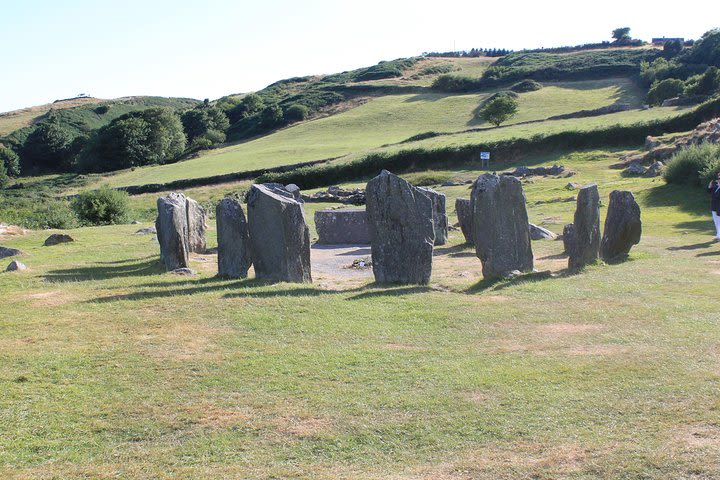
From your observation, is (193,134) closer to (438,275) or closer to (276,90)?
(276,90)

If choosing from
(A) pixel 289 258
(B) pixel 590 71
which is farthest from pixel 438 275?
(B) pixel 590 71

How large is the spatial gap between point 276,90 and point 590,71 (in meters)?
64.9

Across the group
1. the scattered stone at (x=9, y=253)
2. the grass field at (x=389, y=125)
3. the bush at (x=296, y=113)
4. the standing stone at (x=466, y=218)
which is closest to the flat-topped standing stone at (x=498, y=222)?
the standing stone at (x=466, y=218)

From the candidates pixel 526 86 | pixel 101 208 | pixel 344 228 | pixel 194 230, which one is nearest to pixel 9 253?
pixel 194 230

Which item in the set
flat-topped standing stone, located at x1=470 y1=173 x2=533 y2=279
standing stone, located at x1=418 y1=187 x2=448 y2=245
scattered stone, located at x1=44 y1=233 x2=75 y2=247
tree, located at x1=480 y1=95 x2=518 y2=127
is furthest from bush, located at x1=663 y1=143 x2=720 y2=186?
tree, located at x1=480 y1=95 x2=518 y2=127

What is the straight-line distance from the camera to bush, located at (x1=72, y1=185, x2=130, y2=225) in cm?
3878

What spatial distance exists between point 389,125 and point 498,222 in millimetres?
77801

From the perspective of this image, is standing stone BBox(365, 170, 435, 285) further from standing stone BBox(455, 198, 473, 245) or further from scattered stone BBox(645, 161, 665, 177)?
scattered stone BBox(645, 161, 665, 177)

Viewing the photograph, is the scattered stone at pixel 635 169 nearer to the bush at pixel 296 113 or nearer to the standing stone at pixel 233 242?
the standing stone at pixel 233 242

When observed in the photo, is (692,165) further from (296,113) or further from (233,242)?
(296,113)

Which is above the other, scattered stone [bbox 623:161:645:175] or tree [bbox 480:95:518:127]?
tree [bbox 480:95:518:127]

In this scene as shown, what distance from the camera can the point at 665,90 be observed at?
80125mm

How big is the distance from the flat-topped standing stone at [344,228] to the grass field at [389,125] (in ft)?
130

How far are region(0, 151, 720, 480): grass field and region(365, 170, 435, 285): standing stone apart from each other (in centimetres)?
72
